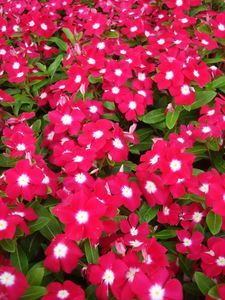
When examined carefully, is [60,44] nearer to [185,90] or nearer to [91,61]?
[91,61]

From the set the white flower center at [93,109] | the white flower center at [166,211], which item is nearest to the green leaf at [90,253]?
the white flower center at [166,211]

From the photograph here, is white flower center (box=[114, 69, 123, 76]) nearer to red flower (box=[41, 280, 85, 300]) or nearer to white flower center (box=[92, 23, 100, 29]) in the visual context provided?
white flower center (box=[92, 23, 100, 29])

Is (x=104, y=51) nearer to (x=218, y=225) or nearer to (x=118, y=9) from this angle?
(x=118, y=9)

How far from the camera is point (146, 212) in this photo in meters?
1.54

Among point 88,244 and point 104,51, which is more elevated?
point 104,51

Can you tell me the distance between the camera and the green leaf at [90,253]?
1.32 metres

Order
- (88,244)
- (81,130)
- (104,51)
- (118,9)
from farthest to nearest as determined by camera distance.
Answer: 1. (118,9)
2. (104,51)
3. (81,130)
4. (88,244)

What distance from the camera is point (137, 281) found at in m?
1.14

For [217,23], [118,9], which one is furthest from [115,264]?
[118,9]

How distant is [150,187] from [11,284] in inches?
24.7

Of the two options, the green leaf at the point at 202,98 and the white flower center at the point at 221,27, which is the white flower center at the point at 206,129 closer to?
the green leaf at the point at 202,98

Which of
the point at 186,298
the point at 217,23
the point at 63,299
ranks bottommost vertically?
the point at 186,298

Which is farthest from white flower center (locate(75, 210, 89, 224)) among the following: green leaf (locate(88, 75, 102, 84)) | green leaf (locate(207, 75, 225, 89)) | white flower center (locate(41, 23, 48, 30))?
white flower center (locate(41, 23, 48, 30))

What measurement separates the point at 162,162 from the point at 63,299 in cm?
60
